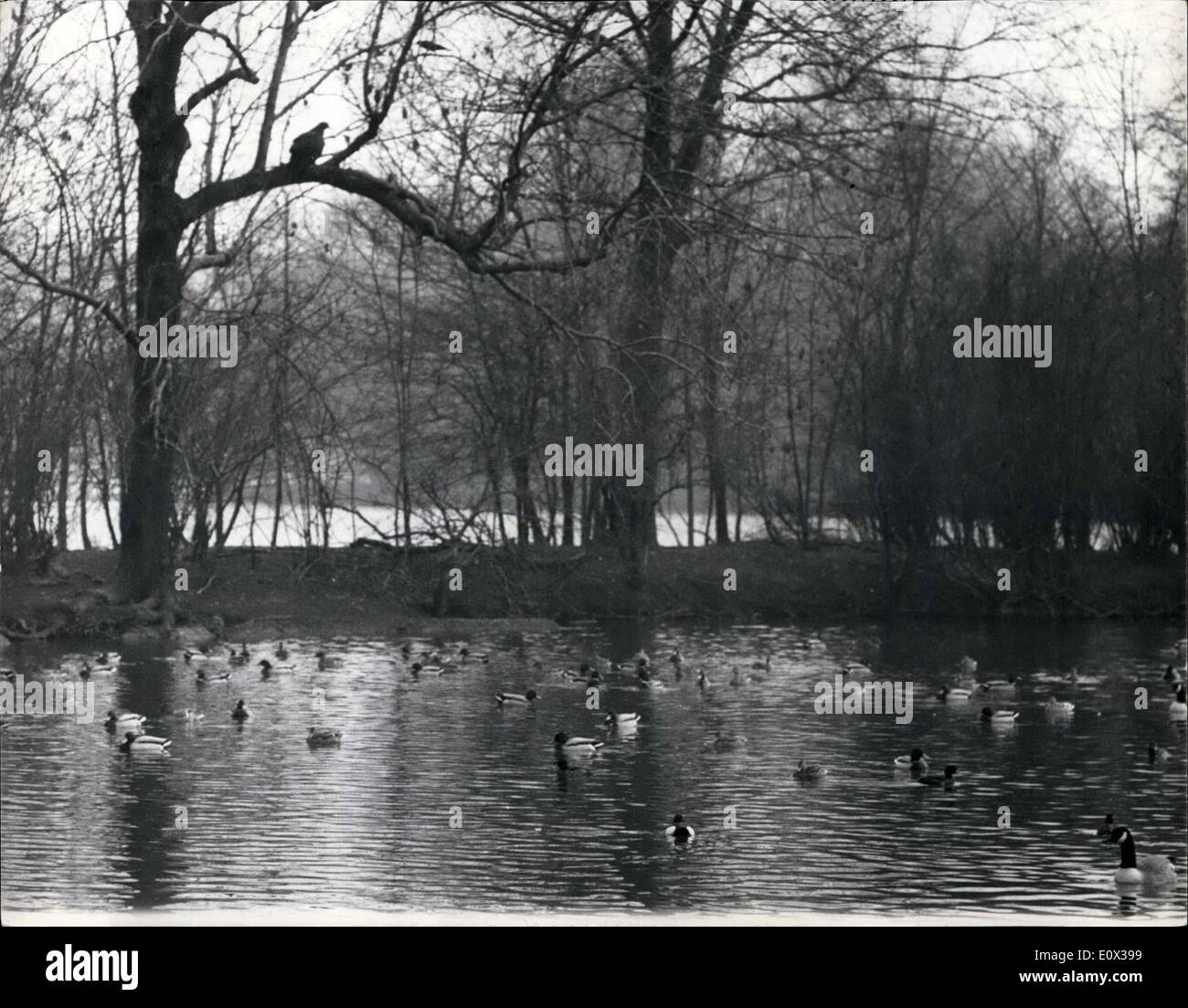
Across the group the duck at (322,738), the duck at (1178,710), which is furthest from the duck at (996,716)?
the duck at (322,738)

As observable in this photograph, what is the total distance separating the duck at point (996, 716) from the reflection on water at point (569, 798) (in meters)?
0.13

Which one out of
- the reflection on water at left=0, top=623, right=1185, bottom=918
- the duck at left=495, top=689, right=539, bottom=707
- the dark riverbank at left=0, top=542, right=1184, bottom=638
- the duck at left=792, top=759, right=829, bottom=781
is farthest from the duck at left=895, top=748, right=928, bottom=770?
the dark riverbank at left=0, top=542, right=1184, bottom=638

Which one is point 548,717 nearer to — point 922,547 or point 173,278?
point 173,278

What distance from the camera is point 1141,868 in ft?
39.0

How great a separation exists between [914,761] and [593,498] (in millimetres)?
14764

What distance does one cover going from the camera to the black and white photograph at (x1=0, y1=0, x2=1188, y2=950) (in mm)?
12500

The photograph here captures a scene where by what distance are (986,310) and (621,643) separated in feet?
31.7

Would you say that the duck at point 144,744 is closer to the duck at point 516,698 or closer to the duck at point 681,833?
the duck at point 516,698

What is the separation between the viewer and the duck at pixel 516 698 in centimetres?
1986

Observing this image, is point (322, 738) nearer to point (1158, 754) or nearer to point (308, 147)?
point (1158, 754)

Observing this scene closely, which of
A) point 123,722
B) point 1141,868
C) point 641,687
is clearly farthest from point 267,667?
point 1141,868

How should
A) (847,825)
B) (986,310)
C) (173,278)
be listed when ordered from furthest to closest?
(986,310) → (173,278) → (847,825)

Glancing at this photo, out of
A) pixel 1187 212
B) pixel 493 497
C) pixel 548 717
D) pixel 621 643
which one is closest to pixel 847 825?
pixel 548 717

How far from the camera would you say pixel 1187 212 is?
1201 inches
